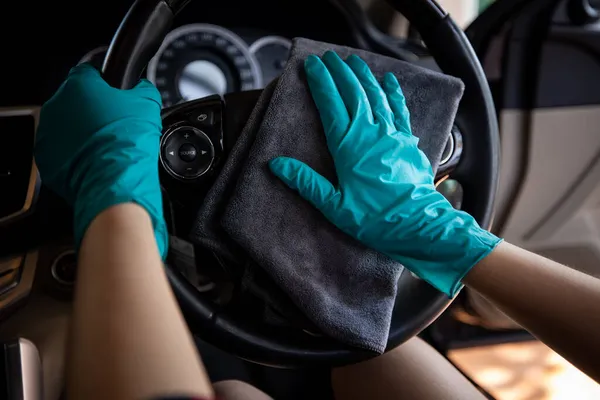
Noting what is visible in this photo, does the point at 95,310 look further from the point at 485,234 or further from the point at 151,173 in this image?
the point at 485,234

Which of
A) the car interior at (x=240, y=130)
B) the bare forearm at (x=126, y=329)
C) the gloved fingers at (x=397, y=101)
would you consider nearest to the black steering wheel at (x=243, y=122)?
the car interior at (x=240, y=130)

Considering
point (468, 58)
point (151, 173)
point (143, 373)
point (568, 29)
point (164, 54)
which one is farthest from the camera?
point (568, 29)

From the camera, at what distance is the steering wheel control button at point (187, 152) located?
2.24 feet

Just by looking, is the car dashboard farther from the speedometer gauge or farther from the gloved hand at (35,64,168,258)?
the gloved hand at (35,64,168,258)

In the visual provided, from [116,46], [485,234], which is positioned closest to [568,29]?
[485,234]

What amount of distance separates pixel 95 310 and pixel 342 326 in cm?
34

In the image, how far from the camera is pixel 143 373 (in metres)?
0.33

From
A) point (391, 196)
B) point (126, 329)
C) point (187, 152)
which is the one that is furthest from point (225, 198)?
point (126, 329)

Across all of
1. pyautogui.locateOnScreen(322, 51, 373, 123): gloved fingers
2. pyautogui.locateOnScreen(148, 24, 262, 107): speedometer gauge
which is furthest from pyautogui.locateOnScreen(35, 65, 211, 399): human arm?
pyautogui.locateOnScreen(148, 24, 262, 107): speedometer gauge

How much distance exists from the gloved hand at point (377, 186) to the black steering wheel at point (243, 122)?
10 centimetres

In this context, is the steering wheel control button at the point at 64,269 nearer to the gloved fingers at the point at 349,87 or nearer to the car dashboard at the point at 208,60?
the car dashboard at the point at 208,60

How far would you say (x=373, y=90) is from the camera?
0.67 m

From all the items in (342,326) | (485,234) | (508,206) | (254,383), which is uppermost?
(485,234)

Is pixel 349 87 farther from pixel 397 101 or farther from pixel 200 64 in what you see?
pixel 200 64
